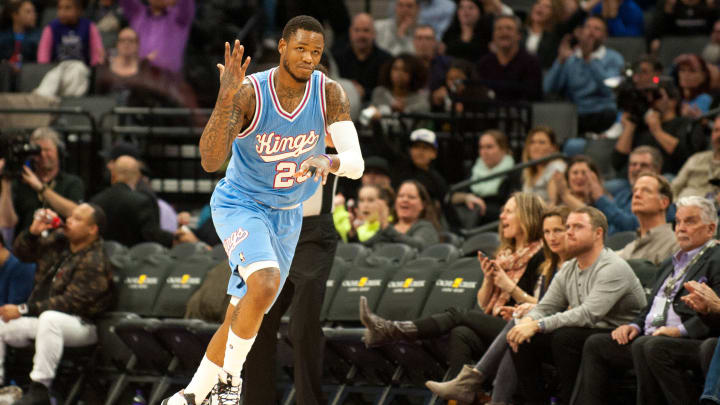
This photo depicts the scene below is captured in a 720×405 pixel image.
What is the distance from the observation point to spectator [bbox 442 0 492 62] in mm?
13359

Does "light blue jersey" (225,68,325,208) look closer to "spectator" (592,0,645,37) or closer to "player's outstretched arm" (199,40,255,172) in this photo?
"player's outstretched arm" (199,40,255,172)

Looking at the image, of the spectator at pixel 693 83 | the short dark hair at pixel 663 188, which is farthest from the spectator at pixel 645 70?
the short dark hair at pixel 663 188

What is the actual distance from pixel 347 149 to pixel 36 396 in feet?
12.6

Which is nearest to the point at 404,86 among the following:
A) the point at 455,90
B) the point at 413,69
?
the point at 413,69

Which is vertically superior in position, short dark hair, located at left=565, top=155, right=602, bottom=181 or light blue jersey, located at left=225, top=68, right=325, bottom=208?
light blue jersey, located at left=225, top=68, right=325, bottom=208

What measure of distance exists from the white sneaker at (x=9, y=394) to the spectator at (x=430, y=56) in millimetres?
5346

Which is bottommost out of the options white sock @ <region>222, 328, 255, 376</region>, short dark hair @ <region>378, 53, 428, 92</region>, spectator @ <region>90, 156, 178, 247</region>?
spectator @ <region>90, 156, 178, 247</region>

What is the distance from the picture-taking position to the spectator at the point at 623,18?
43.7ft

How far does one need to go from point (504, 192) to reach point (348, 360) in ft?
9.68

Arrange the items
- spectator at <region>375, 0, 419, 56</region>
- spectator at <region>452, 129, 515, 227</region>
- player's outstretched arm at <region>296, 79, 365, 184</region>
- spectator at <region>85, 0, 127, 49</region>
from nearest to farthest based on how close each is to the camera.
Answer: player's outstretched arm at <region>296, 79, 365, 184</region> < spectator at <region>452, 129, 515, 227</region> < spectator at <region>375, 0, 419, 56</region> < spectator at <region>85, 0, 127, 49</region>

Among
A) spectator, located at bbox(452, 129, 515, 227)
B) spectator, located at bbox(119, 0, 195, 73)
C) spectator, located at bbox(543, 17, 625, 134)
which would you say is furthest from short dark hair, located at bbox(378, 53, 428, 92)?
spectator, located at bbox(119, 0, 195, 73)

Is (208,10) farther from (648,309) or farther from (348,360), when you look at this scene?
(648,309)

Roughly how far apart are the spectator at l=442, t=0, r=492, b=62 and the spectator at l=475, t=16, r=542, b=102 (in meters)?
0.98

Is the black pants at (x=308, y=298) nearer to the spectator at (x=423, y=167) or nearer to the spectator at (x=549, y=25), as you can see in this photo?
the spectator at (x=423, y=167)
